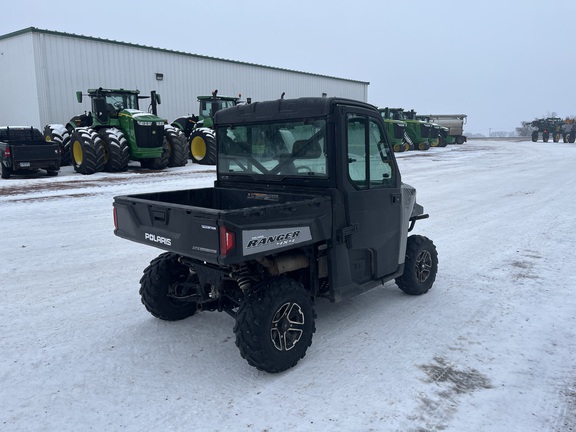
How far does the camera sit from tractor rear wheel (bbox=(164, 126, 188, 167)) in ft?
60.0

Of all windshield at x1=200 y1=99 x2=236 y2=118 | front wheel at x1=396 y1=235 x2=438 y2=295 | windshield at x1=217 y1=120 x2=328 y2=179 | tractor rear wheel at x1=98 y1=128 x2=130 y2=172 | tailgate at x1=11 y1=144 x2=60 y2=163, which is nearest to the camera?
windshield at x1=217 y1=120 x2=328 y2=179

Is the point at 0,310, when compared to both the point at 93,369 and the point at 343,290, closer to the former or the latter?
the point at 93,369

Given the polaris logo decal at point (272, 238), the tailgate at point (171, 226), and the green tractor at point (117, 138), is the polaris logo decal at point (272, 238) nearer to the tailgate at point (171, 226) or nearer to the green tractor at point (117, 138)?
the tailgate at point (171, 226)

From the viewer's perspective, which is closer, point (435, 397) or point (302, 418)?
point (302, 418)

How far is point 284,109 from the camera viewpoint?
4.22 metres

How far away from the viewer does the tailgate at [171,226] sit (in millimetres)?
3330

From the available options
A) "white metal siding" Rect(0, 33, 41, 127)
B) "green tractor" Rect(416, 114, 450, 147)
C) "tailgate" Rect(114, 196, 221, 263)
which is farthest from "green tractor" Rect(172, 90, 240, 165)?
"green tractor" Rect(416, 114, 450, 147)

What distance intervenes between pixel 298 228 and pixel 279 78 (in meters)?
32.1

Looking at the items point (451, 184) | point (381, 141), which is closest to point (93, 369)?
point (381, 141)

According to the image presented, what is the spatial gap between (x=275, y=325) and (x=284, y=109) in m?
1.79

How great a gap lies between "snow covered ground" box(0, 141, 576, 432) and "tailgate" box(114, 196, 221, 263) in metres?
0.90

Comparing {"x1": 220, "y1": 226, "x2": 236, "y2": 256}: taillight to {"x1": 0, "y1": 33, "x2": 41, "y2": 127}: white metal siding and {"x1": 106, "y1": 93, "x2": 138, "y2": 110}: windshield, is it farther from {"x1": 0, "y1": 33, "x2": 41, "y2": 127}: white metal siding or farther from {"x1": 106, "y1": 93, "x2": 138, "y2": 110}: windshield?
{"x1": 0, "y1": 33, "x2": 41, "y2": 127}: white metal siding

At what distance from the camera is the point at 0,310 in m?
4.76

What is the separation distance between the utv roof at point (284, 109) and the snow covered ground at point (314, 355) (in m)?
1.85
